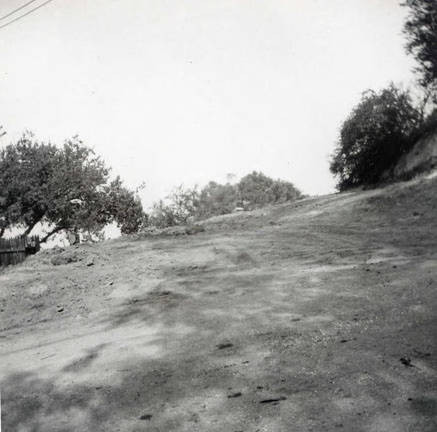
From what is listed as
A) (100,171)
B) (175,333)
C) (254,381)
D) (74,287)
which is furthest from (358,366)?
(100,171)

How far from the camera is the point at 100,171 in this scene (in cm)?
3048

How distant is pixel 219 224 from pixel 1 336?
1125cm

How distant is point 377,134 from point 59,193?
19.1m

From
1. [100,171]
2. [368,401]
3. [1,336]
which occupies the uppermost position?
[100,171]

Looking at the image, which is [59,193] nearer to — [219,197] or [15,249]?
[15,249]

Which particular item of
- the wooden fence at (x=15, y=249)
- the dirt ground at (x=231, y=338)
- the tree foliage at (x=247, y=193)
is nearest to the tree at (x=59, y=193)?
the wooden fence at (x=15, y=249)

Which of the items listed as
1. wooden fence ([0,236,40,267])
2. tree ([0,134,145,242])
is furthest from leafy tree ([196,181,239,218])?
wooden fence ([0,236,40,267])

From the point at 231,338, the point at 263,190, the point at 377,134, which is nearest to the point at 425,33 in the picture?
the point at 377,134

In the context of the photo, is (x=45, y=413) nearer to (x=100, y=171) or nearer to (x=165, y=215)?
(x=100, y=171)

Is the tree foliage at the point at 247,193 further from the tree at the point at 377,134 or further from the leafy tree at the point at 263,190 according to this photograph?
the tree at the point at 377,134

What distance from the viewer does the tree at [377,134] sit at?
68.3 ft

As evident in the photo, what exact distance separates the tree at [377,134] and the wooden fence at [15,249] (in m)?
15.5

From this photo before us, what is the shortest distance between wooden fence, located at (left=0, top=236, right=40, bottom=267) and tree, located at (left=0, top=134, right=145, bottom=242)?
10689mm

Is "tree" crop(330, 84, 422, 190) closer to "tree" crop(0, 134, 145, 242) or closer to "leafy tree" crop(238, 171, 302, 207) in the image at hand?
"tree" crop(0, 134, 145, 242)
